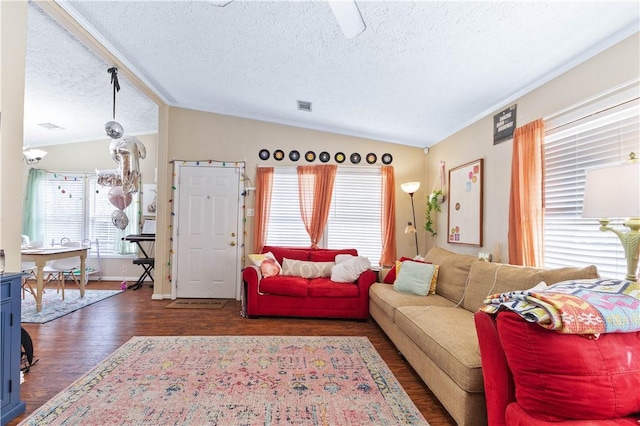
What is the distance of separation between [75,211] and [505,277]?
728 centimetres

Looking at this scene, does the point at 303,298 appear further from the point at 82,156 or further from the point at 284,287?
the point at 82,156

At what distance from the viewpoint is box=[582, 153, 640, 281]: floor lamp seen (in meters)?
1.55

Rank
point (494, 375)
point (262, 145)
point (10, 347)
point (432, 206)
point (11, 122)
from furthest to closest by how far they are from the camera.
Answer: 1. point (262, 145)
2. point (432, 206)
3. point (11, 122)
4. point (10, 347)
5. point (494, 375)

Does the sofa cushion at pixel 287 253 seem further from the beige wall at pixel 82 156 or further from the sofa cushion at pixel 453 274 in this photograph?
the beige wall at pixel 82 156

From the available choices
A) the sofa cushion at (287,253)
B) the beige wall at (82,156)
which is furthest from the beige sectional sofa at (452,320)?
the beige wall at (82,156)

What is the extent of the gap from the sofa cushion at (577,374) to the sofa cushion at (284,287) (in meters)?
2.73

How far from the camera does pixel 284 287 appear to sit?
A: 3.85 meters

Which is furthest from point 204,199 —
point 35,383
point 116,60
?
point 35,383

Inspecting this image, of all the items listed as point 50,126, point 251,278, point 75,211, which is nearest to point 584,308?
point 251,278

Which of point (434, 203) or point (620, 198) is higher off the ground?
point (434, 203)

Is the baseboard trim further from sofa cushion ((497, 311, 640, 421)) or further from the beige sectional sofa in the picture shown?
sofa cushion ((497, 311, 640, 421))

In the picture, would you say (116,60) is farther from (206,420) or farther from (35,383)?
(206,420)

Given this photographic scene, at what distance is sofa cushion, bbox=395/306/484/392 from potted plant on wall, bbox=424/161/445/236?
2074 mm

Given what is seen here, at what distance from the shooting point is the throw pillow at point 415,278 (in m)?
3.34
